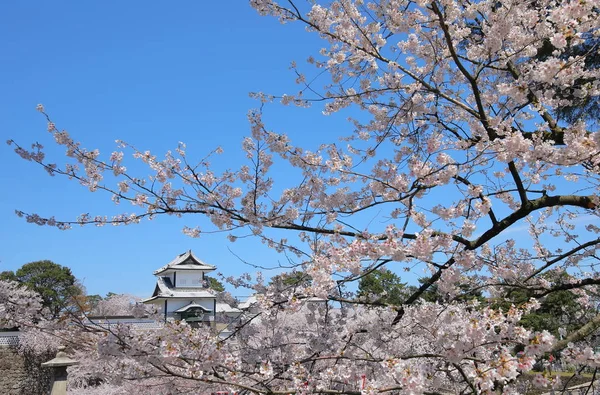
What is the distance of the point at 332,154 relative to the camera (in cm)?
359

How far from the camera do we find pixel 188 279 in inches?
1013

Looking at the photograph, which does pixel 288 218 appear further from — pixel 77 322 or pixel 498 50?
pixel 498 50

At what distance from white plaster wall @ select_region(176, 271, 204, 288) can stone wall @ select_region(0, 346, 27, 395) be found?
9.85m

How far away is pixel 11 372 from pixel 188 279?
34.9ft

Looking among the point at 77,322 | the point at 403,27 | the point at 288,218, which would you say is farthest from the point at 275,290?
the point at 403,27

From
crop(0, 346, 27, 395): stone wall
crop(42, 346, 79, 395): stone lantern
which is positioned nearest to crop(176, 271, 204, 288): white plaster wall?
crop(0, 346, 27, 395): stone wall

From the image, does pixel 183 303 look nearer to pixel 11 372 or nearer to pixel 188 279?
pixel 188 279

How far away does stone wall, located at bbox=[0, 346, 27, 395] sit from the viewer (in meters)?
15.8

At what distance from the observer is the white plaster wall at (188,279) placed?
25531 millimetres

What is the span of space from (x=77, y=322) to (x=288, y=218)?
1553 millimetres

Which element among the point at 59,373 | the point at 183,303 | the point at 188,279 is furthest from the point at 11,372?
the point at 59,373

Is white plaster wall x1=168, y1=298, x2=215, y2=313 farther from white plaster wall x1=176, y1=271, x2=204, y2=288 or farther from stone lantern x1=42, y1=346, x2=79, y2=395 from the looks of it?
stone lantern x1=42, y1=346, x2=79, y2=395

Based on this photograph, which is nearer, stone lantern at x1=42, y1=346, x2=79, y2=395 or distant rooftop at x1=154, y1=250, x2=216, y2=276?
stone lantern at x1=42, y1=346, x2=79, y2=395

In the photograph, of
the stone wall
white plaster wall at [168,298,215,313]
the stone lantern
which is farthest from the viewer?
white plaster wall at [168,298,215,313]
